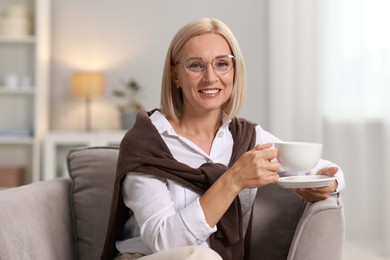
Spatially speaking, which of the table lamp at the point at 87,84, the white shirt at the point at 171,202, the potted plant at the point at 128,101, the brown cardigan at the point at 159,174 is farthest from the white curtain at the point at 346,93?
the brown cardigan at the point at 159,174

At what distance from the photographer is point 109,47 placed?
5.20 meters

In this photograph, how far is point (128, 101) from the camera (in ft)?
17.1

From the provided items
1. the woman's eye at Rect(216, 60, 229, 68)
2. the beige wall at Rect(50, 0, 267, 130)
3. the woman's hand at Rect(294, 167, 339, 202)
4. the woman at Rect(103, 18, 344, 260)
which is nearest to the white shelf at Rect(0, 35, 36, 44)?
the beige wall at Rect(50, 0, 267, 130)

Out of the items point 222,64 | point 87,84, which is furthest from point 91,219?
point 87,84

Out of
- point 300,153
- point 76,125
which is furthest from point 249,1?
point 300,153

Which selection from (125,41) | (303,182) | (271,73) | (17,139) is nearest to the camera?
(303,182)

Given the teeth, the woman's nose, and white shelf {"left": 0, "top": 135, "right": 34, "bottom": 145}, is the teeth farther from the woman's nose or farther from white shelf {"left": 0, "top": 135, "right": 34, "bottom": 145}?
white shelf {"left": 0, "top": 135, "right": 34, "bottom": 145}

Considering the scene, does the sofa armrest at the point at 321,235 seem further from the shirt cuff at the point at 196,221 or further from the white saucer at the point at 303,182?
the shirt cuff at the point at 196,221

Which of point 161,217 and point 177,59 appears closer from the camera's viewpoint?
point 161,217

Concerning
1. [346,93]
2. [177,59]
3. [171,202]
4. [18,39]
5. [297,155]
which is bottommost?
[171,202]

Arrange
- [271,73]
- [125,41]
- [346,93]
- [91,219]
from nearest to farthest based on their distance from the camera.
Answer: [91,219] < [346,93] < [271,73] < [125,41]

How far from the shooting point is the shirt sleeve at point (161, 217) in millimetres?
1631

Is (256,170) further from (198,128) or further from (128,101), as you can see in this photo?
(128,101)

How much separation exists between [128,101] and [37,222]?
11.2 feet
